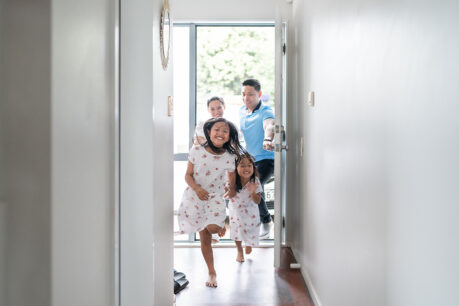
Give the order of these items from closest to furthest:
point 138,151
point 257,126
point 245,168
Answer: point 138,151
point 245,168
point 257,126

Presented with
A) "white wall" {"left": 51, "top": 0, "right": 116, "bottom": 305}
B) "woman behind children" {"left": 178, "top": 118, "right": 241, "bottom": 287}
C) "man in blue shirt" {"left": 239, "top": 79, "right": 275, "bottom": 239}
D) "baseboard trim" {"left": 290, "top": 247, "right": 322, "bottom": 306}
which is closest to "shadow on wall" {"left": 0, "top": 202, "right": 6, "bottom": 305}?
"white wall" {"left": 51, "top": 0, "right": 116, "bottom": 305}

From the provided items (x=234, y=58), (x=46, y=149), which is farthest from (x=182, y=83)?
(x=234, y=58)

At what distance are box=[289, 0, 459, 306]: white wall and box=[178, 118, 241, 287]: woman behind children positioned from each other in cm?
96

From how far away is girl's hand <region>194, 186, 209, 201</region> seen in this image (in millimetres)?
3414

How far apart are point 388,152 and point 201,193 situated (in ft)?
7.07

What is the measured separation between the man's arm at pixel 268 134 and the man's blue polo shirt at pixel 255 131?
0.10 m

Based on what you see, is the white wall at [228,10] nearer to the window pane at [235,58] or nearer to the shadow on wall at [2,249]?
the shadow on wall at [2,249]

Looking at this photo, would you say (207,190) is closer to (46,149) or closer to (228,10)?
(228,10)

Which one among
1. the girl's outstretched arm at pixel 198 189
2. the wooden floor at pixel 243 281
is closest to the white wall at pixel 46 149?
the wooden floor at pixel 243 281

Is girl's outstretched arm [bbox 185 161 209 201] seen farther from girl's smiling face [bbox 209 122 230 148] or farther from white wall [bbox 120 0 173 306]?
white wall [bbox 120 0 173 306]

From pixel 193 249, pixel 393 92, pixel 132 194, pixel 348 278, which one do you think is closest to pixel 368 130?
pixel 393 92

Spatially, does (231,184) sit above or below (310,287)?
above

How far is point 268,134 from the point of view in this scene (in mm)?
3908

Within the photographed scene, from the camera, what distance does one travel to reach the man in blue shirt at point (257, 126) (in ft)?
13.5
